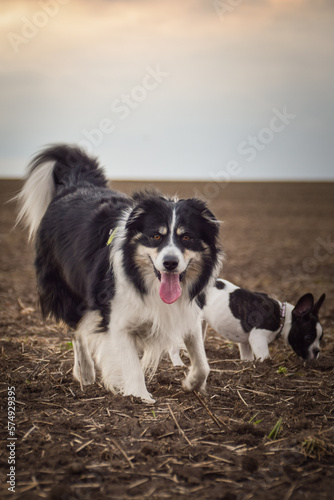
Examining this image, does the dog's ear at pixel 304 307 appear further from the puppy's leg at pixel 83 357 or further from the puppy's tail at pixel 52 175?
the puppy's tail at pixel 52 175

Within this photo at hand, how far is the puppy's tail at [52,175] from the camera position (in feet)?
18.5

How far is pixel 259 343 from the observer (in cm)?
532

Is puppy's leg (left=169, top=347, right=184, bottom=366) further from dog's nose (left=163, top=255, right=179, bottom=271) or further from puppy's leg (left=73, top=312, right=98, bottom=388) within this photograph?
dog's nose (left=163, top=255, right=179, bottom=271)

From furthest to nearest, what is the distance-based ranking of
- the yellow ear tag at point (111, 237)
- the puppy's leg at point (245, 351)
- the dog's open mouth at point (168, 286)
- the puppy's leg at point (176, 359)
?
the puppy's leg at point (245, 351)
the puppy's leg at point (176, 359)
the yellow ear tag at point (111, 237)
the dog's open mouth at point (168, 286)

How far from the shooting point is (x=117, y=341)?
4211mm

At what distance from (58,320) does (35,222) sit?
4.17 feet

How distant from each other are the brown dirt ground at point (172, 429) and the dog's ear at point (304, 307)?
48 centimetres

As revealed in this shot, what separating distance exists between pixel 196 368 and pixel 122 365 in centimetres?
64

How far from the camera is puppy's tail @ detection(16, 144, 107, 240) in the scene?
5.64m

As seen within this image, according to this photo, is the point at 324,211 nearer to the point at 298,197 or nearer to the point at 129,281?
the point at 298,197

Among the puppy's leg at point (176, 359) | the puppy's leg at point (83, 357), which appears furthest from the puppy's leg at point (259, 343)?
Answer: the puppy's leg at point (83, 357)

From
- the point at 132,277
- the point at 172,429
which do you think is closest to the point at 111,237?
the point at 132,277

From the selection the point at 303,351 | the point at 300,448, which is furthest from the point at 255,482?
the point at 303,351

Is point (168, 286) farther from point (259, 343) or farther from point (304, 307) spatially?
point (304, 307)
